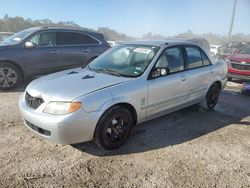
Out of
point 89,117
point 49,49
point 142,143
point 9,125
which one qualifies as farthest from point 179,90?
point 49,49

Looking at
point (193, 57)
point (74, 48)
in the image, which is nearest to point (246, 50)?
point (193, 57)

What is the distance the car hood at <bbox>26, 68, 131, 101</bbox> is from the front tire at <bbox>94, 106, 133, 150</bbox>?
41 cm

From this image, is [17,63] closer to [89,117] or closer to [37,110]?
[37,110]

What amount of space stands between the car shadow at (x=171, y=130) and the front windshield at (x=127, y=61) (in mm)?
1084

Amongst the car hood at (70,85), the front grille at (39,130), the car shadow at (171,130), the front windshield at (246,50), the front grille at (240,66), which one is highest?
the car hood at (70,85)

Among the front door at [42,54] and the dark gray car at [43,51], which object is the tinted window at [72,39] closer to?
the dark gray car at [43,51]

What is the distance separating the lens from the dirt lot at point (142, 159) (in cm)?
337

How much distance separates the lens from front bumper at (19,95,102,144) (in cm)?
357

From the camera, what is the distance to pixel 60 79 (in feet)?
14.4

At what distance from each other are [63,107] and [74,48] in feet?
17.0

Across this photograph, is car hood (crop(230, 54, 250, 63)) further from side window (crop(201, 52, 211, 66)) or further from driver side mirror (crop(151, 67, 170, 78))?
driver side mirror (crop(151, 67, 170, 78))

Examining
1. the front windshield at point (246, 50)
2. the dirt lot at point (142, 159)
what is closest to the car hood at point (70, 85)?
the dirt lot at point (142, 159)

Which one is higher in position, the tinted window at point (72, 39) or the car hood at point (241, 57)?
the tinted window at point (72, 39)

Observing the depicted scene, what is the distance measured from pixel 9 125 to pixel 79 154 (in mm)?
1689
